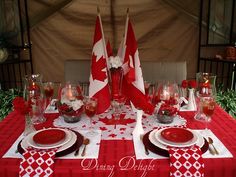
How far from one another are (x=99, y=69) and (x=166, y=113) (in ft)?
1.49

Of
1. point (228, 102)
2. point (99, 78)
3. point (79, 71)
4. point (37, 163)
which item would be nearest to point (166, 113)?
point (99, 78)

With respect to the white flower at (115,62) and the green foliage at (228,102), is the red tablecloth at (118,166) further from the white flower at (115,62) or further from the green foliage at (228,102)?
the green foliage at (228,102)

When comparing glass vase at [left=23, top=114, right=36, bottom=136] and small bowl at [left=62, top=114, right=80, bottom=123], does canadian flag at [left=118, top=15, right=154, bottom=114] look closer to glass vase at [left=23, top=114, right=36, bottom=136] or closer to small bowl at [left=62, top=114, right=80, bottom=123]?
small bowl at [left=62, top=114, right=80, bottom=123]

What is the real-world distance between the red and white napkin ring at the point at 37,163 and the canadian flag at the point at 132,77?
556mm

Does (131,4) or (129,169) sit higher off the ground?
(131,4)

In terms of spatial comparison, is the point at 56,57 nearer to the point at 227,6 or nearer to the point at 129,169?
the point at 227,6

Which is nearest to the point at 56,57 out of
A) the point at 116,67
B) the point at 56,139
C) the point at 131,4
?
the point at 131,4

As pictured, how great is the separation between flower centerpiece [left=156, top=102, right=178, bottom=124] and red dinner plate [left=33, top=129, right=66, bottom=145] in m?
0.49

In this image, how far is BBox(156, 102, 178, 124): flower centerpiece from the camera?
1.38 m

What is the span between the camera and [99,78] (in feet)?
5.02

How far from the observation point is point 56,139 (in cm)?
115

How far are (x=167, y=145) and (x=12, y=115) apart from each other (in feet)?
2.99

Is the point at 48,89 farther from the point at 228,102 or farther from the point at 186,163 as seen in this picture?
the point at 228,102

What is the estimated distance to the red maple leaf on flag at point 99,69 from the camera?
1.53 m
